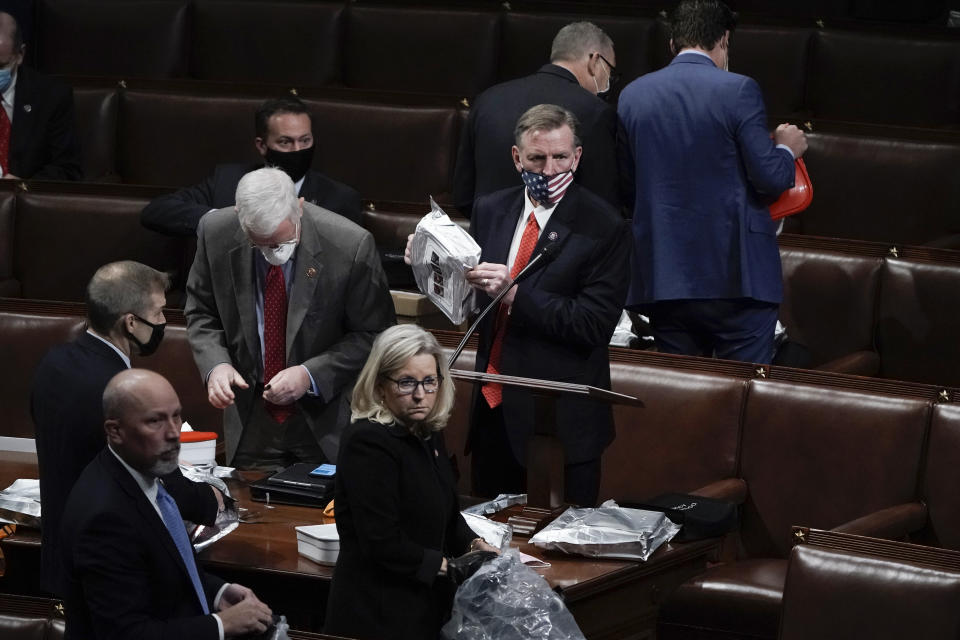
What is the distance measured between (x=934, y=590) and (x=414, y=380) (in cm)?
99

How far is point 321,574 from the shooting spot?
2.81 m

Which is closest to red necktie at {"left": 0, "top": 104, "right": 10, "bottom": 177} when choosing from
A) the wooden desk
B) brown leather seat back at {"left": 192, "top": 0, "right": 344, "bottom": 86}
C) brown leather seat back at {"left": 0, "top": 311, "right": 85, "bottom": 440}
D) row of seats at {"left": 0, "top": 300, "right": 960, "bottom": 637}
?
brown leather seat back at {"left": 192, "top": 0, "right": 344, "bottom": 86}

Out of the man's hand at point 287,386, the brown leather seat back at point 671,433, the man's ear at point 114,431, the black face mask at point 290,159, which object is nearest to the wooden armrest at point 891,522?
the brown leather seat back at point 671,433

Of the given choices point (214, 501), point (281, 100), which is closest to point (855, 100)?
point (281, 100)

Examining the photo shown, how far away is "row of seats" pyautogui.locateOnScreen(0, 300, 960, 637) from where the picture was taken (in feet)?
11.4

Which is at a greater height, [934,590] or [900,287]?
[900,287]

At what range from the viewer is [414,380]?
2691 mm

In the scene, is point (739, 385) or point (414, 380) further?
point (739, 385)

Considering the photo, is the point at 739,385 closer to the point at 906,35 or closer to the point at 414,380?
the point at 414,380

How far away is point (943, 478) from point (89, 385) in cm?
193

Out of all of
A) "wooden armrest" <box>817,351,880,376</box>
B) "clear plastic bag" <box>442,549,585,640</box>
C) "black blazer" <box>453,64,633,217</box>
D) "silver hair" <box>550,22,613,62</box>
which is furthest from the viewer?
"wooden armrest" <box>817,351,880,376</box>

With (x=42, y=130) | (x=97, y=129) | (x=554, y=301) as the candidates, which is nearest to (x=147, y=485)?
(x=554, y=301)

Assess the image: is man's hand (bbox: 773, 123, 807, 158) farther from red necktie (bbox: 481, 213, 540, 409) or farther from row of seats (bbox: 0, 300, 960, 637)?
red necktie (bbox: 481, 213, 540, 409)

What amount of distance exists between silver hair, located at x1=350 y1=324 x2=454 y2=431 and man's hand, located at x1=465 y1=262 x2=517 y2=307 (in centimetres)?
43
